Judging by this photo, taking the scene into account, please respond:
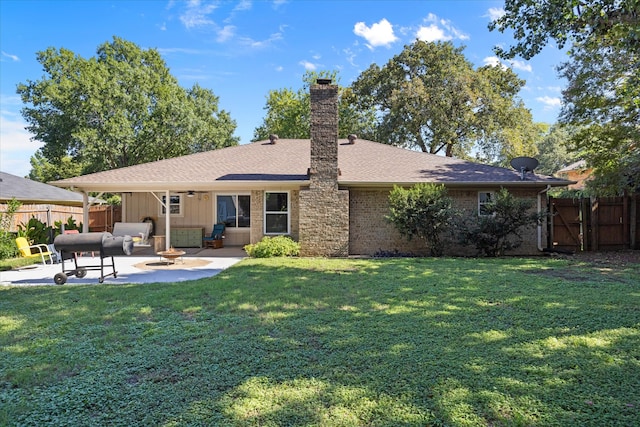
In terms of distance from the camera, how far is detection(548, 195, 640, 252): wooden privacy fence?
46.0ft

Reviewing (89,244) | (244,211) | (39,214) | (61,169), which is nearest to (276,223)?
(244,211)

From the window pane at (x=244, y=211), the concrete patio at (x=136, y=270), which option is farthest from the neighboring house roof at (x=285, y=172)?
the concrete patio at (x=136, y=270)

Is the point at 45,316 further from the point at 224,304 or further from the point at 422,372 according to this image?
the point at 422,372

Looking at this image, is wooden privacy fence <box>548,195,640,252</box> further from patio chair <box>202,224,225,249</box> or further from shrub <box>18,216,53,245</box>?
shrub <box>18,216,53,245</box>

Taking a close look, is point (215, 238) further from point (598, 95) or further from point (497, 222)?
point (598, 95)

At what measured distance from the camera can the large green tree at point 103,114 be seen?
25.1m

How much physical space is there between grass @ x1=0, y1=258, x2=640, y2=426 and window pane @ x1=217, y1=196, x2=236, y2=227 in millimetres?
8398

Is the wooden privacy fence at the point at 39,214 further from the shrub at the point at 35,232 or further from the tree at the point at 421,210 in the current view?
the tree at the point at 421,210

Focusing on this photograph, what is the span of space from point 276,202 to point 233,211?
99.5 inches

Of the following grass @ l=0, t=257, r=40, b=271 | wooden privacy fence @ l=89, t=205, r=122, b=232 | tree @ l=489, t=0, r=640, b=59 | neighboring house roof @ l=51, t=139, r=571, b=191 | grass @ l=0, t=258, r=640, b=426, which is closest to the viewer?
grass @ l=0, t=258, r=640, b=426

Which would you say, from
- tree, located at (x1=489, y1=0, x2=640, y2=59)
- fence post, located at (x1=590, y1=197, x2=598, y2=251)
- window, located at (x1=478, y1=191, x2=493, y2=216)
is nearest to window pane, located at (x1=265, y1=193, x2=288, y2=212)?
window, located at (x1=478, y1=191, x2=493, y2=216)

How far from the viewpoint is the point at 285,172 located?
1391cm

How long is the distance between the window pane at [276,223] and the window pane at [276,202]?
0.73ft

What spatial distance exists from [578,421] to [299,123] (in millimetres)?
29796
